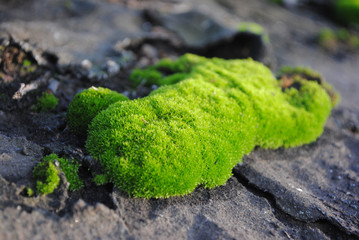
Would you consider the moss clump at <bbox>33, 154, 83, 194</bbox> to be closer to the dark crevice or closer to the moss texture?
the moss texture

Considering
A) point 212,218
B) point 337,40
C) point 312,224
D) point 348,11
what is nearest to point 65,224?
point 212,218

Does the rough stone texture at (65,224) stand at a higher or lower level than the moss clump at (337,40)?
lower

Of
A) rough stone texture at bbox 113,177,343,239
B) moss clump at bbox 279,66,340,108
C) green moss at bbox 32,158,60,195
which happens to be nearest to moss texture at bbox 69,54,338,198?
rough stone texture at bbox 113,177,343,239

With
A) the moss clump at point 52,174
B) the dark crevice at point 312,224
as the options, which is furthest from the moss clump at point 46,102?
the dark crevice at point 312,224

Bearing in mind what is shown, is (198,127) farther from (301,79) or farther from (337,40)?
(337,40)

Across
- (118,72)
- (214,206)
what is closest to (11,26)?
(118,72)

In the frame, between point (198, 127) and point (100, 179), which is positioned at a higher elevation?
point (198, 127)

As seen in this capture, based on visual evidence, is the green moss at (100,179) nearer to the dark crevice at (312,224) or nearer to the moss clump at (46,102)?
the moss clump at (46,102)
